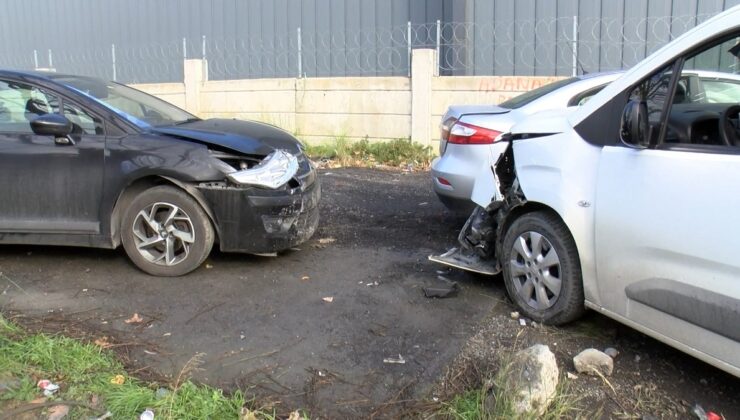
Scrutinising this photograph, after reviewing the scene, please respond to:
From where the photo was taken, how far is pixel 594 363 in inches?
131

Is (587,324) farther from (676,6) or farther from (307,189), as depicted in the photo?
(676,6)

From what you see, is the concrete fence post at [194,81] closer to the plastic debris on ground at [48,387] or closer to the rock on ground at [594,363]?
the plastic debris on ground at [48,387]

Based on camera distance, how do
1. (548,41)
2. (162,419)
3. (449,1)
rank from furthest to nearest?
(449,1), (548,41), (162,419)

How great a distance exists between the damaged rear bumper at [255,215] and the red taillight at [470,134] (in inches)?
59.8

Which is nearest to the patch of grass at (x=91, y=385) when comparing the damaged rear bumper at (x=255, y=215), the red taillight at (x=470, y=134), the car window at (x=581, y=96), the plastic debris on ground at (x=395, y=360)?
the plastic debris on ground at (x=395, y=360)

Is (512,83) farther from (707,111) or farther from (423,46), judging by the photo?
(707,111)

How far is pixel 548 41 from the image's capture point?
11.4 metres

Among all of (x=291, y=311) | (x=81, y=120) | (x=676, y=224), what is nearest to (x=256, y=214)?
(x=291, y=311)

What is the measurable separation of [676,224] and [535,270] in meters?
1.12

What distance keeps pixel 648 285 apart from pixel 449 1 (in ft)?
34.2

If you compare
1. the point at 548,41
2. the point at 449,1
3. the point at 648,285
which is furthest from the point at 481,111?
the point at 449,1

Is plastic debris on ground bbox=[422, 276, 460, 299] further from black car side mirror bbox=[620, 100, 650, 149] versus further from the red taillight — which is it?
black car side mirror bbox=[620, 100, 650, 149]

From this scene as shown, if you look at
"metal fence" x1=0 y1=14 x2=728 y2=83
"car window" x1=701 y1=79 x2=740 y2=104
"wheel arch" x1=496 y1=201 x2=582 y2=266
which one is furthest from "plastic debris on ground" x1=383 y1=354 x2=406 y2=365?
"metal fence" x1=0 y1=14 x2=728 y2=83

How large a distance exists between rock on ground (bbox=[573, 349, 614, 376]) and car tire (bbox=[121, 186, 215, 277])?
109 inches
